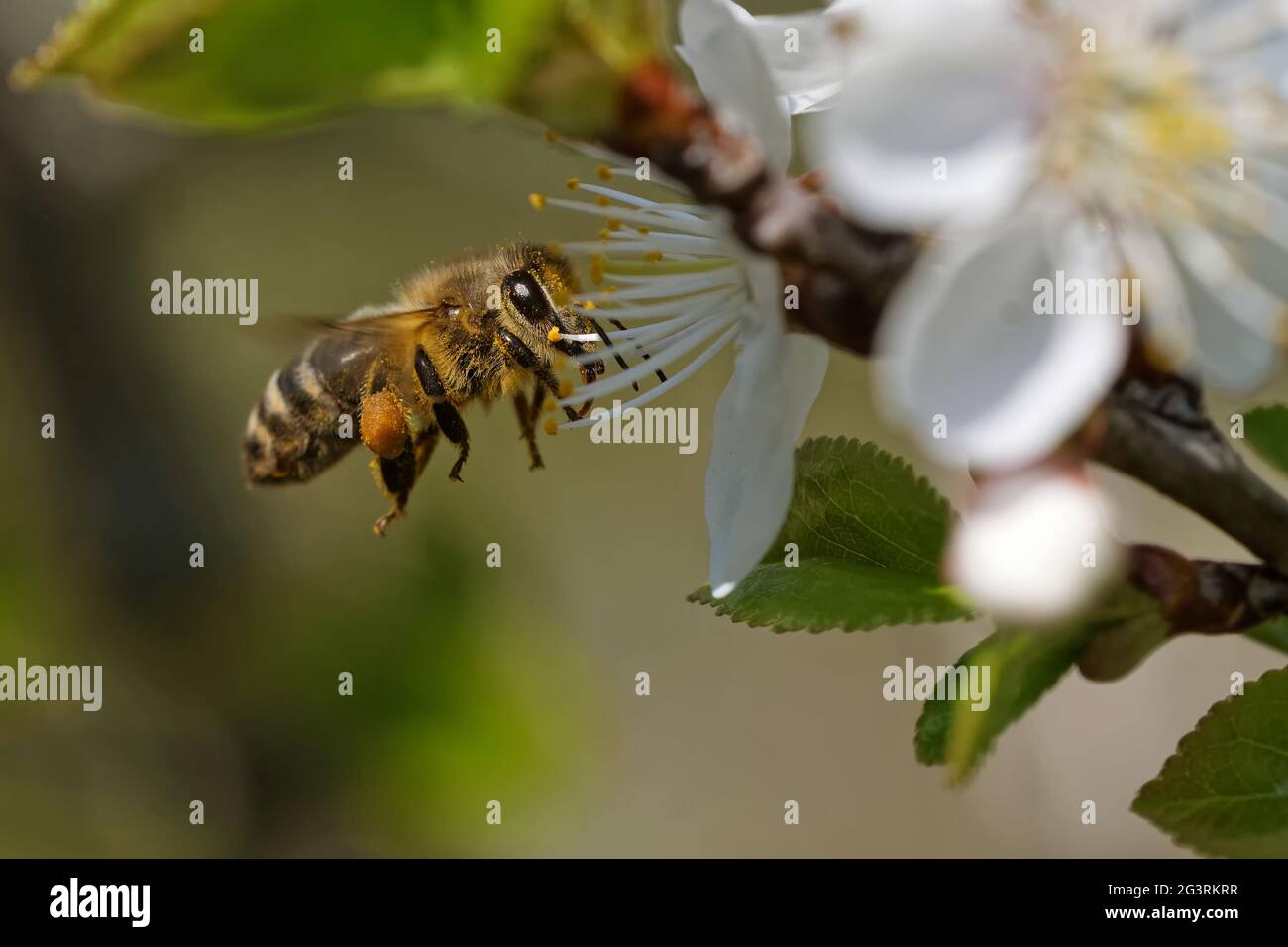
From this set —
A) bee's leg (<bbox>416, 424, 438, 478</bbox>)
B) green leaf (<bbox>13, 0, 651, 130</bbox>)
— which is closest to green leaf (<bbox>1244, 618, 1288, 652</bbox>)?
green leaf (<bbox>13, 0, 651, 130</bbox>)

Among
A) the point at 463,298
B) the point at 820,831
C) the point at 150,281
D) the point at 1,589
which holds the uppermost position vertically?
the point at 150,281

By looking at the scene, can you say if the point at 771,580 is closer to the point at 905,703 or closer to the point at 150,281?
the point at 150,281

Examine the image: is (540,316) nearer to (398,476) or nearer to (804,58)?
(398,476)

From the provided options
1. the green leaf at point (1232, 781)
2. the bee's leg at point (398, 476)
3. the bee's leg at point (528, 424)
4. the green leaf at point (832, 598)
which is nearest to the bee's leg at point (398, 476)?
the bee's leg at point (398, 476)

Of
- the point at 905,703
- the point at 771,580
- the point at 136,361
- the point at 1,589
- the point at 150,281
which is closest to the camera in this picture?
the point at 771,580

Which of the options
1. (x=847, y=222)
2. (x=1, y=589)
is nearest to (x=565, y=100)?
(x=847, y=222)

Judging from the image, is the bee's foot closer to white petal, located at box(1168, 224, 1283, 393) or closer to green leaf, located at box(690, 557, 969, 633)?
green leaf, located at box(690, 557, 969, 633)
